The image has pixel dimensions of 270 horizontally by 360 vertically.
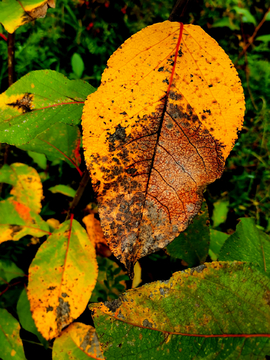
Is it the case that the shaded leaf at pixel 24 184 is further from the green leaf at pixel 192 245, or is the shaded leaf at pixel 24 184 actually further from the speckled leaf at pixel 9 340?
the green leaf at pixel 192 245

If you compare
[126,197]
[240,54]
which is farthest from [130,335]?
[240,54]

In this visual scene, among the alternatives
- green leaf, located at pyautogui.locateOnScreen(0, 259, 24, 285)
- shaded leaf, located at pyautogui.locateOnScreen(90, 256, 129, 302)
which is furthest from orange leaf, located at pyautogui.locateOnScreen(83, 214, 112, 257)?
green leaf, located at pyautogui.locateOnScreen(0, 259, 24, 285)

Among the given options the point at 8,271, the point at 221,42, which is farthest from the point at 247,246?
the point at 221,42

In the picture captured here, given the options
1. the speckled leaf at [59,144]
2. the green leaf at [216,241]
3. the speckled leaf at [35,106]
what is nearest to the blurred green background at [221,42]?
the green leaf at [216,241]

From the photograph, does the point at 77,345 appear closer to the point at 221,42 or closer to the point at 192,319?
the point at 192,319

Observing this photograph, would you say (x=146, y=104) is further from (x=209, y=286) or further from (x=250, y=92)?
(x=250, y=92)

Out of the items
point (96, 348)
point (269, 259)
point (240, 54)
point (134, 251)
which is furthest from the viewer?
point (240, 54)
